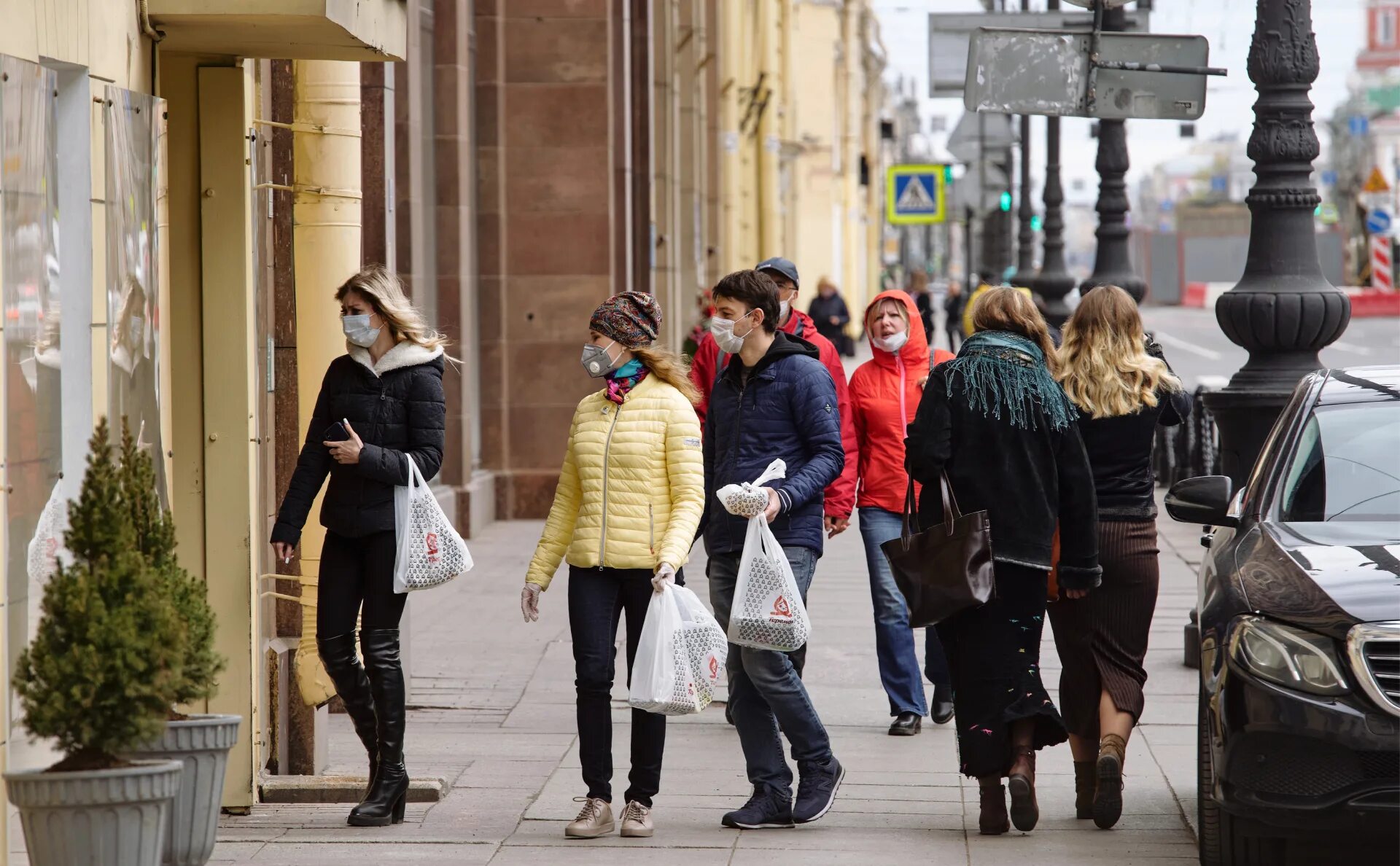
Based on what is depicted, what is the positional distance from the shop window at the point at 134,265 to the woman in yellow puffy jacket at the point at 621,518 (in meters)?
1.29

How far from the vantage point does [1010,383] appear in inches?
263

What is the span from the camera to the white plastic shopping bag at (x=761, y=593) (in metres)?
6.63

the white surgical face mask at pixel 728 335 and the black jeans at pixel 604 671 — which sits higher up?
the white surgical face mask at pixel 728 335

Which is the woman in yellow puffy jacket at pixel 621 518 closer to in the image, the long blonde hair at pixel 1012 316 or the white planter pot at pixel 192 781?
the long blonde hair at pixel 1012 316

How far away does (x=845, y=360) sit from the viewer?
1656 inches

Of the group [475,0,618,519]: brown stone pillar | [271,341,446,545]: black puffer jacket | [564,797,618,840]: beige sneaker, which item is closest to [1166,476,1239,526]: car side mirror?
[564,797,618,840]: beige sneaker

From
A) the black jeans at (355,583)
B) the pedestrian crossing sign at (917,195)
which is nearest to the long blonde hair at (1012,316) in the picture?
the black jeans at (355,583)

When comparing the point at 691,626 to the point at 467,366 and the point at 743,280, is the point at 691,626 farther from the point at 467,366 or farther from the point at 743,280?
the point at 467,366

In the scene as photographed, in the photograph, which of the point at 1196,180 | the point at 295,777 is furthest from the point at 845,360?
the point at 1196,180

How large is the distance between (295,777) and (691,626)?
1809 millimetres

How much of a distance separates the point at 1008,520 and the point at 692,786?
170 cm

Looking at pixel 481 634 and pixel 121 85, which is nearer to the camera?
pixel 121 85

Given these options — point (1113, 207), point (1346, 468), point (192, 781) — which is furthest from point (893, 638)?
point (1113, 207)

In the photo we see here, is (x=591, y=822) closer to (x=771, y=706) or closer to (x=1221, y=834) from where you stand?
(x=771, y=706)
